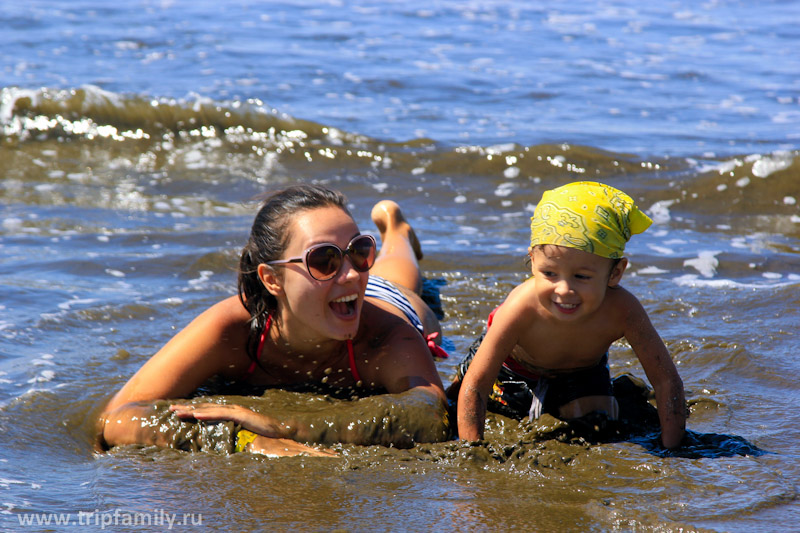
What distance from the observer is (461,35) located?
16.7m

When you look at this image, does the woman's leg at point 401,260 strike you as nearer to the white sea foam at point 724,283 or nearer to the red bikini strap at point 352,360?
the red bikini strap at point 352,360

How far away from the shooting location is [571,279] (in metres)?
3.40


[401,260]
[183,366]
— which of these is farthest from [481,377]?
[401,260]

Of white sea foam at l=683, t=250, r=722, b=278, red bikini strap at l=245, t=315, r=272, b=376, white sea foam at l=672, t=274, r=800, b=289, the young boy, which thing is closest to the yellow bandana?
the young boy

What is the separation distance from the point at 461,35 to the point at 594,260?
555 inches

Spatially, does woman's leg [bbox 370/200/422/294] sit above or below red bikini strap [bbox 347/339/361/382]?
above

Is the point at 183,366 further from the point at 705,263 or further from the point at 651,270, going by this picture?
the point at 705,263

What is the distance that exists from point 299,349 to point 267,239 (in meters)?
0.54

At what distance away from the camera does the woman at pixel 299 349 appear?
3.53 m

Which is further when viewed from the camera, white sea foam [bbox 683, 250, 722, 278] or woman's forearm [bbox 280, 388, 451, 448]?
white sea foam [bbox 683, 250, 722, 278]

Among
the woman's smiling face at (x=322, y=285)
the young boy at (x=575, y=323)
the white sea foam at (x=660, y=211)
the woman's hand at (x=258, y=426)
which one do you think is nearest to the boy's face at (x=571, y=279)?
the young boy at (x=575, y=323)

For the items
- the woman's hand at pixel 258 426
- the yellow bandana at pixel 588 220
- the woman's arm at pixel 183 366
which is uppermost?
the yellow bandana at pixel 588 220

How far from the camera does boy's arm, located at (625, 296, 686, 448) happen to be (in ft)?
11.3

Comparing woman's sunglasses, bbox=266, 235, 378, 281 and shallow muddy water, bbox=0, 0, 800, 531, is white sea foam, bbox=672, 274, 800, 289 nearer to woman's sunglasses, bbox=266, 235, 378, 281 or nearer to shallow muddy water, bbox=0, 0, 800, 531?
shallow muddy water, bbox=0, 0, 800, 531
